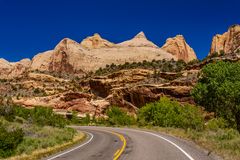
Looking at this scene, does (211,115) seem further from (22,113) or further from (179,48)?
(179,48)

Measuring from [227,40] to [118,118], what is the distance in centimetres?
7227

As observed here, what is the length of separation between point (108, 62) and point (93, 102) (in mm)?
62502

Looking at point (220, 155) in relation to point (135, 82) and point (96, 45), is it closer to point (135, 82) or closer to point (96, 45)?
point (135, 82)

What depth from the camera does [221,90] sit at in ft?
98.4

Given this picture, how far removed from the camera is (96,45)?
16925 centimetres

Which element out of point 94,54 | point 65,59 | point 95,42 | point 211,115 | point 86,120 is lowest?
point 86,120

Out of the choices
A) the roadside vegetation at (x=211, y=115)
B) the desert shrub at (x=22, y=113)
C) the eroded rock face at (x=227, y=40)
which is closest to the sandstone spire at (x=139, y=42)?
the eroded rock face at (x=227, y=40)

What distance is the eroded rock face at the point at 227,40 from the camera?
11086cm

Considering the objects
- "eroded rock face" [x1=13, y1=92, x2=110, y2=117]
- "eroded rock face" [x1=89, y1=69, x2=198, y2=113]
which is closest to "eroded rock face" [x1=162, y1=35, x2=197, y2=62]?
"eroded rock face" [x1=89, y1=69, x2=198, y2=113]

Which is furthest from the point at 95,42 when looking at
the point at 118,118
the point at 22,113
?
the point at 22,113

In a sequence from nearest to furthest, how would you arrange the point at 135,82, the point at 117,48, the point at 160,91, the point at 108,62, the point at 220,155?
1. the point at 220,155
2. the point at 160,91
3. the point at 135,82
4. the point at 108,62
5. the point at 117,48

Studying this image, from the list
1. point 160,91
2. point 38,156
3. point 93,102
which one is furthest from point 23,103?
point 38,156

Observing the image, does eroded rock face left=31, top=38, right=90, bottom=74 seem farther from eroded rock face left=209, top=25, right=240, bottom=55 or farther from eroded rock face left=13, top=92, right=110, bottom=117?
eroded rock face left=13, top=92, right=110, bottom=117

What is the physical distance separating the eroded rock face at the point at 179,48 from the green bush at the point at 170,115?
11220 centimetres
